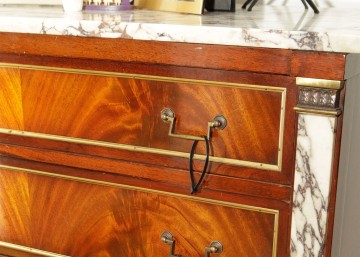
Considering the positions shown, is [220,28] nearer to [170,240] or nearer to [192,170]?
[192,170]

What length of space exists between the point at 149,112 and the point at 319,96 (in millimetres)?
265

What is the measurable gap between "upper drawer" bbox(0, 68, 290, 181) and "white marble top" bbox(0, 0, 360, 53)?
0.07 metres

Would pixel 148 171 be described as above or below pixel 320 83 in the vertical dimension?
below

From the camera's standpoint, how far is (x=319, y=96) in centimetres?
79

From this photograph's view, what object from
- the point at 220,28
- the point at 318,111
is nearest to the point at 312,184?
the point at 318,111

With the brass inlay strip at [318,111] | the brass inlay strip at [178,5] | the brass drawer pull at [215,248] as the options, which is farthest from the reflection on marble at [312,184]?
the brass inlay strip at [178,5]

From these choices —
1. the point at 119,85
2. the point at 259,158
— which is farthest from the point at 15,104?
the point at 259,158

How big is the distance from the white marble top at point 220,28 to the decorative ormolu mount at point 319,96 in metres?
0.05

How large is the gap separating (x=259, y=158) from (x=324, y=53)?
178 millimetres

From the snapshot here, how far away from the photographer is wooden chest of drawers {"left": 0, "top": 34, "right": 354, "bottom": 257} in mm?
844

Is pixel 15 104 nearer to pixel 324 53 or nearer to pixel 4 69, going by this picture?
pixel 4 69

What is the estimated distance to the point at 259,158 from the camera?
2.82 feet

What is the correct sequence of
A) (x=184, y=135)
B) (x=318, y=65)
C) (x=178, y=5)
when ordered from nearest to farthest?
(x=318, y=65)
(x=184, y=135)
(x=178, y=5)

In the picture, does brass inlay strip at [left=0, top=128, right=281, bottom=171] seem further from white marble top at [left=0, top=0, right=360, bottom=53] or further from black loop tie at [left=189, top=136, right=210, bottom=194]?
white marble top at [left=0, top=0, right=360, bottom=53]
